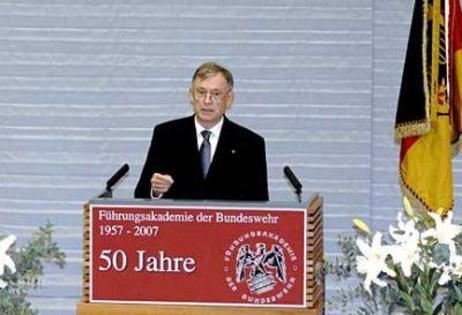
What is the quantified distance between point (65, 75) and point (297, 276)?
8.35 ft

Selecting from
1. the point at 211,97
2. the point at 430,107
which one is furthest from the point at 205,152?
the point at 430,107

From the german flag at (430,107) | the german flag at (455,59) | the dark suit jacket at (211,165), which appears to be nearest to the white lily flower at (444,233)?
the dark suit jacket at (211,165)

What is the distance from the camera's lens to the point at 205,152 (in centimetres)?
497

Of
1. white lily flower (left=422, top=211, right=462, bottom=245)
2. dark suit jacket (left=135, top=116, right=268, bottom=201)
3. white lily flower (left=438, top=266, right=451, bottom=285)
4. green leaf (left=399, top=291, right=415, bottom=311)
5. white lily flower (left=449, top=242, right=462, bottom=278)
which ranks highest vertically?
dark suit jacket (left=135, top=116, right=268, bottom=201)

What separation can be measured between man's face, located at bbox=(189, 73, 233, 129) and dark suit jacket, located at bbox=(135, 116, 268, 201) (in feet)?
0.36

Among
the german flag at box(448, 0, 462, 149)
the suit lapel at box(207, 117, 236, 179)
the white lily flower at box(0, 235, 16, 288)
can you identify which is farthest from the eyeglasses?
the white lily flower at box(0, 235, 16, 288)

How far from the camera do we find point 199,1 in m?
6.48

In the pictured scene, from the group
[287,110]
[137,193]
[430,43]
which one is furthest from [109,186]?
[287,110]

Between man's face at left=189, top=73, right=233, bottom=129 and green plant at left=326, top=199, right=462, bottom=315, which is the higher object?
man's face at left=189, top=73, right=233, bottom=129

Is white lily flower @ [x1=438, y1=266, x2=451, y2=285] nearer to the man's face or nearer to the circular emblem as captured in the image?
the circular emblem

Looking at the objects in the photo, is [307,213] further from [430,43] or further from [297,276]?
[430,43]

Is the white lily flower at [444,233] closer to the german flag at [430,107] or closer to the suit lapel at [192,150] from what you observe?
the suit lapel at [192,150]

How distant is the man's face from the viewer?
191 inches

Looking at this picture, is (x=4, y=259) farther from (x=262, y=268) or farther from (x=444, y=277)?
(x=444, y=277)
